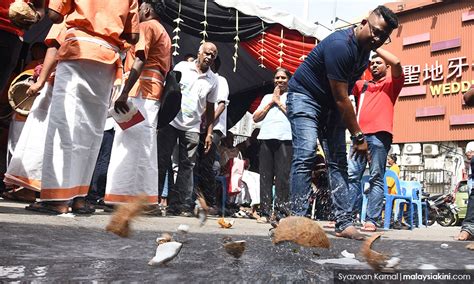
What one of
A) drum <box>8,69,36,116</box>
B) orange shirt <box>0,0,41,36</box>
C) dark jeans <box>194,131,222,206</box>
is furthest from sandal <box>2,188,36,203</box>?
dark jeans <box>194,131,222,206</box>

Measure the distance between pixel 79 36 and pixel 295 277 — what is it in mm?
2255

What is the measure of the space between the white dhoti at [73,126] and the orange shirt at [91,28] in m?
0.07

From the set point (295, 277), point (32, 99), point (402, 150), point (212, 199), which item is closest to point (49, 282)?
point (295, 277)

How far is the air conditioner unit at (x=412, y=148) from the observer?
64.8ft

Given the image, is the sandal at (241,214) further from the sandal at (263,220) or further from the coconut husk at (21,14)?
the coconut husk at (21,14)

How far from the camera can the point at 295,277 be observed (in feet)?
4.97

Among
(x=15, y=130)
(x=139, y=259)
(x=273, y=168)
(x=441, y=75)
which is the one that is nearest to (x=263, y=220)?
(x=273, y=168)

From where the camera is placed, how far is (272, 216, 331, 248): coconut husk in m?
2.09

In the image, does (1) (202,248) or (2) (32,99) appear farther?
(2) (32,99)

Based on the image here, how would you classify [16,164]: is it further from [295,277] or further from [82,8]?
[295,277]

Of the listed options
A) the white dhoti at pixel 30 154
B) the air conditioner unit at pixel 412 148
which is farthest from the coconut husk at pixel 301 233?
the air conditioner unit at pixel 412 148

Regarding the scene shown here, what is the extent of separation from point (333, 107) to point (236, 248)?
1901mm

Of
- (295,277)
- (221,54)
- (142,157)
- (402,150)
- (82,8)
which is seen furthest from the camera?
(402,150)

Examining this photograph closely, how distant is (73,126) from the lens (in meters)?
3.09
